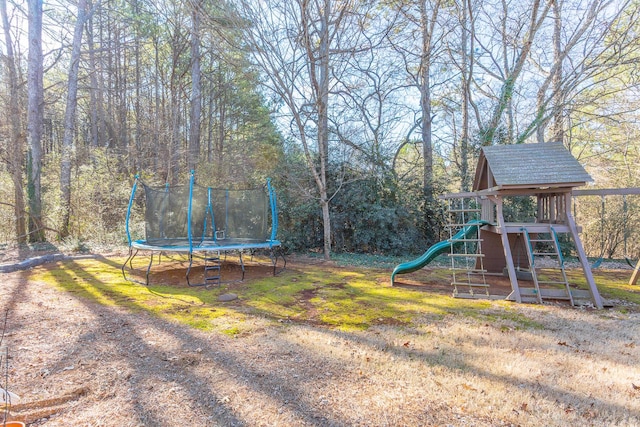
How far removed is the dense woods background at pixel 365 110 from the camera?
7.21 m

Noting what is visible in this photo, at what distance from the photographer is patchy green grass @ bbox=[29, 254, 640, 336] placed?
338cm

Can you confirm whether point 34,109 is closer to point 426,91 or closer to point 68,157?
point 68,157

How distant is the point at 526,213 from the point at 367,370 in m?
7.82

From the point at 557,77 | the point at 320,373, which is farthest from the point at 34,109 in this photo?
the point at 557,77

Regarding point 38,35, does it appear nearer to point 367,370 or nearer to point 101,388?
point 101,388

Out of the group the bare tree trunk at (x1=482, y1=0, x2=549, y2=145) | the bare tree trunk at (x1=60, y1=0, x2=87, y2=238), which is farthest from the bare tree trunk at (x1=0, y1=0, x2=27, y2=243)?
the bare tree trunk at (x1=482, y1=0, x2=549, y2=145)

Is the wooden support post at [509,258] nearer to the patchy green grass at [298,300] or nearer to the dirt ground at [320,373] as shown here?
the patchy green grass at [298,300]

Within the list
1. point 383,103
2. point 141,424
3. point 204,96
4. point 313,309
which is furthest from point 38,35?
point 141,424

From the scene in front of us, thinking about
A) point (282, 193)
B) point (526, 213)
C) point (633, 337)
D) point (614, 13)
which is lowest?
point (633, 337)

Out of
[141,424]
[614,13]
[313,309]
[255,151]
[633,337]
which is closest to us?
[141,424]

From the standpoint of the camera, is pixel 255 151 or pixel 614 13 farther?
pixel 255 151

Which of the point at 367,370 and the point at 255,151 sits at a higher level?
the point at 255,151

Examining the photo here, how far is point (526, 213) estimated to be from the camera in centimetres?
833

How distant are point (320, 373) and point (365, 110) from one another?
27.5 ft
